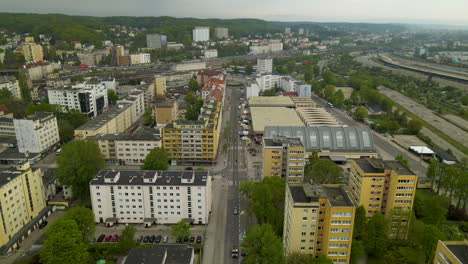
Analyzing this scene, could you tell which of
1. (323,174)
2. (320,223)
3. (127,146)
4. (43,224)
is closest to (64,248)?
(43,224)

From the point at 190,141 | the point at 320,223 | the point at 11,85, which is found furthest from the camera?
the point at 11,85

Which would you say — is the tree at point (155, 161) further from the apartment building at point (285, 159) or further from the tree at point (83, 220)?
the apartment building at point (285, 159)

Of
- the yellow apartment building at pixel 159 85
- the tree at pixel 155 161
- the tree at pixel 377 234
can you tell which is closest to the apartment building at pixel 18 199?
the tree at pixel 155 161

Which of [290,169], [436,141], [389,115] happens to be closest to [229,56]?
[389,115]

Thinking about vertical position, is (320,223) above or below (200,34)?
below

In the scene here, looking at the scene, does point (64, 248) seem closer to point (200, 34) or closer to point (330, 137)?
point (330, 137)

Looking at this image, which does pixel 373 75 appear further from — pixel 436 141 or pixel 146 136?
pixel 146 136
